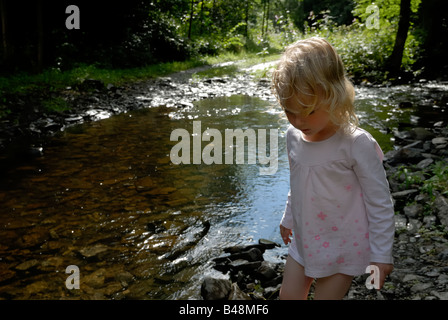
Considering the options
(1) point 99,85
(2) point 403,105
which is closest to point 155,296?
(2) point 403,105

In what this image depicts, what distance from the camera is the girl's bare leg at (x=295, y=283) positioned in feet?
6.52

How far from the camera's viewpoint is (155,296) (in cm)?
263

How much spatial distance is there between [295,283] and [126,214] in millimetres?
2302

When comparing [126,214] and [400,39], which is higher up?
[400,39]

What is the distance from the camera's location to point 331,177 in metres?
1.78

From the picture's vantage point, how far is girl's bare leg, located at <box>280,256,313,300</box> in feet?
6.52

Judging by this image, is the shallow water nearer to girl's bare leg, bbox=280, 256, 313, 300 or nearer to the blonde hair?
girl's bare leg, bbox=280, 256, 313, 300

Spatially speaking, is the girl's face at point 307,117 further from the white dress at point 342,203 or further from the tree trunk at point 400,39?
the tree trunk at point 400,39

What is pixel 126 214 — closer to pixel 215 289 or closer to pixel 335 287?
pixel 215 289

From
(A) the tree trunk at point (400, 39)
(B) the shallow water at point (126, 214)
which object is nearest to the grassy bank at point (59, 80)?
(B) the shallow water at point (126, 214)

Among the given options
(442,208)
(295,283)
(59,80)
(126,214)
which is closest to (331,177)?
(295,283)
